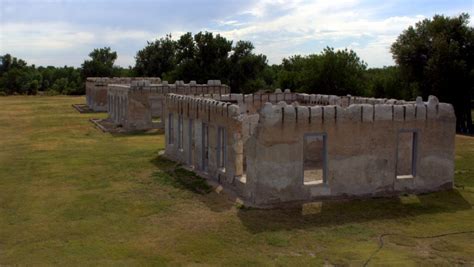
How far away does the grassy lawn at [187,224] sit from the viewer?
10.3 meters

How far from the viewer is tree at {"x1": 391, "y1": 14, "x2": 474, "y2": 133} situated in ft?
108

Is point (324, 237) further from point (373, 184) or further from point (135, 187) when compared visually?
point (135, 187)

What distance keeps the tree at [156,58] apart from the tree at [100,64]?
16.5 ft

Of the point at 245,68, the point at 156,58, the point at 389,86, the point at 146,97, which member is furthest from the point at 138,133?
the point at 156,58

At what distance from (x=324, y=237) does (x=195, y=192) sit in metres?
5.18

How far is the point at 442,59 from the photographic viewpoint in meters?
32.9

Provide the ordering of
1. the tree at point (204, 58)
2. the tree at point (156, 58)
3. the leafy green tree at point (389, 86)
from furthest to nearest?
the tree at point (156, 58)
the tree at point (204, 58)
the leafy green tree at point (389, 86)

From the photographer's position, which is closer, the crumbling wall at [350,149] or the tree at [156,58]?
the crumbling wall at [350,149]

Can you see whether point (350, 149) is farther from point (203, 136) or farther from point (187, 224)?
point (203, 136)

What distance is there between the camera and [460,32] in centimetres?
3372

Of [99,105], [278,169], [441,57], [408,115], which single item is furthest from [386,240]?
[99,105]

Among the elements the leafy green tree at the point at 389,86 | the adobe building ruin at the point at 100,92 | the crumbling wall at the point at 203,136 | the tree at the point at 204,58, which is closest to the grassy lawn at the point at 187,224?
the crumbling wall at the point at 203,136

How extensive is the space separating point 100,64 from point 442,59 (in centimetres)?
5250

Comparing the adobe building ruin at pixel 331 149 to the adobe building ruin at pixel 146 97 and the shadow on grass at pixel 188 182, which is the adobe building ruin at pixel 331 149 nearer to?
the shadow on grass at pixel 188 182
